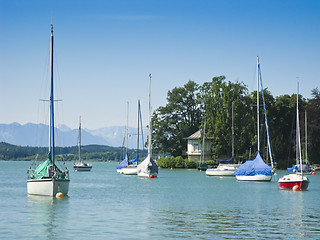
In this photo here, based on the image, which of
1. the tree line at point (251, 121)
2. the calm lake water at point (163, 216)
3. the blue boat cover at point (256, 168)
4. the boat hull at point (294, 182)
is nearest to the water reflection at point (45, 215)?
the calm lake water at point (163, 216)

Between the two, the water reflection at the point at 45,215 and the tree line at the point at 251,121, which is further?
the tree line at the point at 251,121

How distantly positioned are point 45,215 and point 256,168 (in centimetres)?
3916

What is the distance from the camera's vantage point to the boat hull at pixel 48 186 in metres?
43.4

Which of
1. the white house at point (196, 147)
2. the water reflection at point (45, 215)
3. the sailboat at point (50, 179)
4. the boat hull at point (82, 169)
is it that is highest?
the white house at point (196, 147)

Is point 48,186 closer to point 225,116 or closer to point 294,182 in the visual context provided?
point 294,182

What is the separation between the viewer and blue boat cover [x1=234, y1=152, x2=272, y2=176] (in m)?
67.2

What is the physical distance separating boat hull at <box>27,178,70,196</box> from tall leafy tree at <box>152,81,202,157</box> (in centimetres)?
7484

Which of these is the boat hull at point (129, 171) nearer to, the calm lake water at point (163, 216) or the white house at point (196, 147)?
the white house at point (196, 147)

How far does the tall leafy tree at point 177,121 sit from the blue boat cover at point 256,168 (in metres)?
49.7

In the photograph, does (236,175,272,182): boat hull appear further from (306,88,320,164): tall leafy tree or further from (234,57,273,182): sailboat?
(306,88,320,164): tall leafy tree

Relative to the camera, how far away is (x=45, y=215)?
34.2m

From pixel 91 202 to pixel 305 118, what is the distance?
Result: 61586 mm

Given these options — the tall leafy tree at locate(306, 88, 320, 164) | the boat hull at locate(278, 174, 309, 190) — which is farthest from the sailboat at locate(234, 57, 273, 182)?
the tall leafy tree at locate(306, 88, 320, 164)

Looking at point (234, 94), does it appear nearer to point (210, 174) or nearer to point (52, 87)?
point (210, 174)
